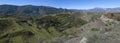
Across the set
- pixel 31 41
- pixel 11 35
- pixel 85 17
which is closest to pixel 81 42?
pixel 31 41

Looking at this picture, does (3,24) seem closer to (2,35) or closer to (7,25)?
(7,25)

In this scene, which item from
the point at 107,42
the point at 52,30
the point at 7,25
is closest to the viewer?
the point at 107,42

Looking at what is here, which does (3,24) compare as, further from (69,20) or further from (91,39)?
(91,39)

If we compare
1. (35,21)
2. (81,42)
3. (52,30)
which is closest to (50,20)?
(35,21)

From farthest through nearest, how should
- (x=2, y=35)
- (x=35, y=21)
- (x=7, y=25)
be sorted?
1. (x=35, y=21)
2. (x=7, y=25)
3. (x=2, y=35)

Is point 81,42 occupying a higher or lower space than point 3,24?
higher

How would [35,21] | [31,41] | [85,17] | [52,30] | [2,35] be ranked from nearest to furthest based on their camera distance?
[31,41]
[2,35]
[52,30]
[35,21]
[85,17]

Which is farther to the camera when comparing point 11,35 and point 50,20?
point 50,20

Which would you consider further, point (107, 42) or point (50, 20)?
point (50, 20)

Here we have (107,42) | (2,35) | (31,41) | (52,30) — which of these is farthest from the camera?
(52,30)
